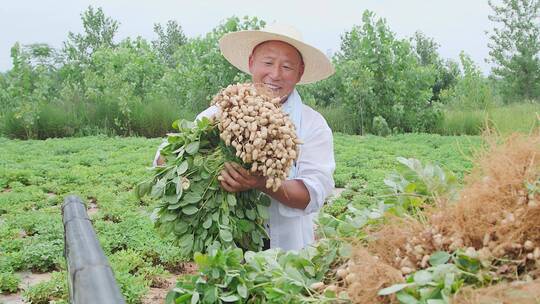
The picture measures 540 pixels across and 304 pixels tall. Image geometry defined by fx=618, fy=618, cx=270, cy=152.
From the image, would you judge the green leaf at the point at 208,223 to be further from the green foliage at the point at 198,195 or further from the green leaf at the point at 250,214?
the green leaf at the point at 250,214

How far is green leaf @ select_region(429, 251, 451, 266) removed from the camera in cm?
111

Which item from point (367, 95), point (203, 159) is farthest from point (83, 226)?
point (367, 95)

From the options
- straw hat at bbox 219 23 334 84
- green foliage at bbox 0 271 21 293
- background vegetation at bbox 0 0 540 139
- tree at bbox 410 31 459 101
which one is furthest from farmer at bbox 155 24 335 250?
tree at bbox 410 31 459 101

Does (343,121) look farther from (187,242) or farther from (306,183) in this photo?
(187,242)

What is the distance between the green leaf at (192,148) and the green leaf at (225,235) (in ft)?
0.87

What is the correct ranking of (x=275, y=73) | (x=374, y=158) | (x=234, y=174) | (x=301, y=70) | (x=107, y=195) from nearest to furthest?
1. (x=234, y=174)
2. (x=275, y=73)
3. (x=301, y=70)
4. (x=107, y=195)
5. (x=374, y=158)

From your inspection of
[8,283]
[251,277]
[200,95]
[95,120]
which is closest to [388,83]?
[200,95]

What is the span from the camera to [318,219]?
1.64 m

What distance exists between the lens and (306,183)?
2266mm

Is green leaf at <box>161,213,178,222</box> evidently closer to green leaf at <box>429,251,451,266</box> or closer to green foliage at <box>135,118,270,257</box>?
green foliage at <box>135,118,270,257</box>

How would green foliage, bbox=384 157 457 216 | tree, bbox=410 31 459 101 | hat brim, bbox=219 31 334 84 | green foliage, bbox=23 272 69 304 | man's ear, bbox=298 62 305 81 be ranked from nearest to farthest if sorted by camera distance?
green foliage, bbox=384 157 457 216
hat brim, bbox=219 31 334 84
man's ear, bbox=298 62 305 81
green foliage, bbox=23 272 69 304
tree, bbox=410 31 459 101

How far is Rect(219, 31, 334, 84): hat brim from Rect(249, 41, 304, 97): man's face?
0.10ft

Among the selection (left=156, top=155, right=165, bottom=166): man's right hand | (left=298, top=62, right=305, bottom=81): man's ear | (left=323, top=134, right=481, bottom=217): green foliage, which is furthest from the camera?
(left=323, top=134, right=481, bottom=217): green foliage

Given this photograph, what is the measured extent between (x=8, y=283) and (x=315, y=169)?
214 cm
